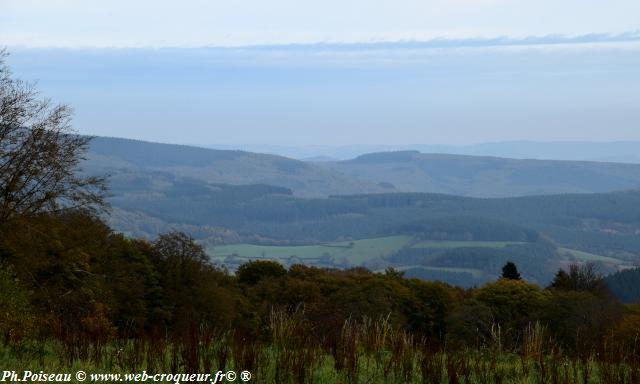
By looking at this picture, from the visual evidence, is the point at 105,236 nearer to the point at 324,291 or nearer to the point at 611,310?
the point at 324,291

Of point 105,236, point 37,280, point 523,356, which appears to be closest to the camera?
point 523,356

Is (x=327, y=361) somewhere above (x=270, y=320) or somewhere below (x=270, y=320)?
below

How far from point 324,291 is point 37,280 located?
43.1 metres

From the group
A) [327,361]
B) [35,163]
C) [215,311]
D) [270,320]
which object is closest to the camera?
[327,361]

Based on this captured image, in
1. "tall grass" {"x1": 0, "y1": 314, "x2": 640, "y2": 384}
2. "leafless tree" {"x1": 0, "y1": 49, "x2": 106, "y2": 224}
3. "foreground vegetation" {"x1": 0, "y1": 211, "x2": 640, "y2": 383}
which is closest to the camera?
"tall grass" {"x1": 0, "y1": 314, "x2": 640, "y2": 384}

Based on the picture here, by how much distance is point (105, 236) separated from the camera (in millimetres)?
57562

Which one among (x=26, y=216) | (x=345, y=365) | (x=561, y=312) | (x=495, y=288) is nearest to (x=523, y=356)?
(x=345, y=365)

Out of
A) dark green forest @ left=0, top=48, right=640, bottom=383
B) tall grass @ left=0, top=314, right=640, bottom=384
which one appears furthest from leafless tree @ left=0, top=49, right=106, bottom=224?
tall grass @ left=0, top=314, right=640, bottom=384

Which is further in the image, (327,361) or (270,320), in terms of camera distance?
(270,320)

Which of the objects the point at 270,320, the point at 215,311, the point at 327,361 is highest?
the point at 270,320

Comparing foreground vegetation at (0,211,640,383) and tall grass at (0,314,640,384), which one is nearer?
tall grass at (0,314,640,384)

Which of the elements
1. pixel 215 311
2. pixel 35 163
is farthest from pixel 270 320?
pixel 215 311

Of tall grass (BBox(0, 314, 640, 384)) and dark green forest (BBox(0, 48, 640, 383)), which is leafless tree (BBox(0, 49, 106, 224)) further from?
tall grass (BBox(0, 314, 640, 384))

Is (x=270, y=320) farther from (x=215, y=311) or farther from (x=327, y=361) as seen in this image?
(x=215, y=311)
